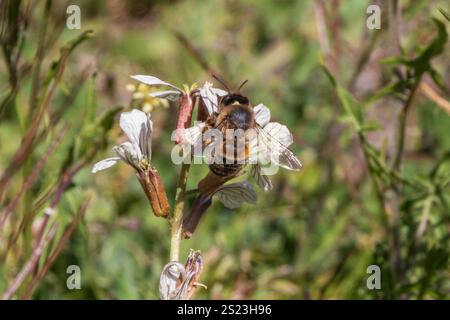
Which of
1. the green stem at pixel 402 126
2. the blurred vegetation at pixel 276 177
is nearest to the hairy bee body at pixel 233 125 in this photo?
the blurred vegetation at pixel 276 177

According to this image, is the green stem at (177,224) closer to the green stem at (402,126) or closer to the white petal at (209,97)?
the white petal at (209,97)

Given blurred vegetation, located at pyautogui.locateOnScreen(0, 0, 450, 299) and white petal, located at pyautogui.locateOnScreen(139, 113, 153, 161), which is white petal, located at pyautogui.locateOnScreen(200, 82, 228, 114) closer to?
white petal, located at pyautogui.locateOnScreen(139, 113, 153, 161)

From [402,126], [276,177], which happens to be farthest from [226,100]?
[276,177]

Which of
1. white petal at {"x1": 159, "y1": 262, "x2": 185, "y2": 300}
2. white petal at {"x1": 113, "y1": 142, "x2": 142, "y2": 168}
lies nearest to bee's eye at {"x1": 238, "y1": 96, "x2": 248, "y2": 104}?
white petal at {"x1": 113, "y1": 142, "x2": 142, "y2": 168}

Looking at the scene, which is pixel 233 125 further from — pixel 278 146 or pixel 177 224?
pixel 177 224

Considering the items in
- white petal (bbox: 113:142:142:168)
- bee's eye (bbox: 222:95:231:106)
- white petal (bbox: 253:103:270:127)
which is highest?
bee's eye (bbox: 222:95:231:106)
